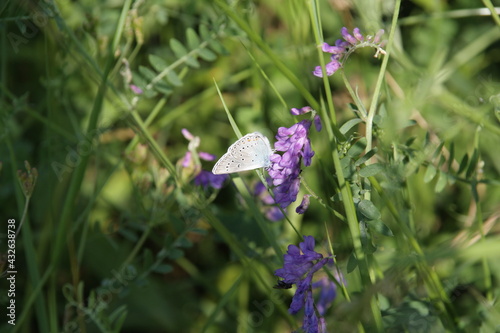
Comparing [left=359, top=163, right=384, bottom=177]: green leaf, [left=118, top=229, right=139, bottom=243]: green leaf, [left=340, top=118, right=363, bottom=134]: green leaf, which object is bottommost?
[left=359, top=163, right=384, bottom=177]: green leaf

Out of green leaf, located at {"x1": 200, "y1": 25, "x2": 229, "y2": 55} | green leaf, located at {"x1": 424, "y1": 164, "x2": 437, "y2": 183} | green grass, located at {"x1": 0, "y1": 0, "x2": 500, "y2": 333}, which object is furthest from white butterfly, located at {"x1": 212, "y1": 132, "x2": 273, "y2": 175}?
green leaf, located at {"x1": 200, "y1": 25, "x2": 229, "y2": 55}

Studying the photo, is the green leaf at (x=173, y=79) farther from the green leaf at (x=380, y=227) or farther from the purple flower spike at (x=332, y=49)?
the green leaf at (x=380, y=227)

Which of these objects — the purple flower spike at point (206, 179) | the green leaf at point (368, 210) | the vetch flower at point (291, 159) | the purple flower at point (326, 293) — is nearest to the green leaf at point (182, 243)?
the purple flower spike at point (206, 179)

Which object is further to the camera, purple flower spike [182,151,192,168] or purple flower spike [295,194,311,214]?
purple flower spike [182,151,192,168]

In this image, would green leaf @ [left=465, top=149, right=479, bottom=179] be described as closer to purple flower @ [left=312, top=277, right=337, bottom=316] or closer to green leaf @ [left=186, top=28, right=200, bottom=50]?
purple flower @ [left=312, top=277, right=337, bottom=316]

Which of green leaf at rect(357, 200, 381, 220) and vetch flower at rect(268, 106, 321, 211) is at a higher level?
vetch flower at rect(268, 106, 321, 211)

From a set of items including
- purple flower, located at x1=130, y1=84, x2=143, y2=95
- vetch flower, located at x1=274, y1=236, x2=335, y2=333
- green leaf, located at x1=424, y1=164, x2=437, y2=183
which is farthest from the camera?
purple flower, located at x1=130, y1=84, x2=143, y2=95

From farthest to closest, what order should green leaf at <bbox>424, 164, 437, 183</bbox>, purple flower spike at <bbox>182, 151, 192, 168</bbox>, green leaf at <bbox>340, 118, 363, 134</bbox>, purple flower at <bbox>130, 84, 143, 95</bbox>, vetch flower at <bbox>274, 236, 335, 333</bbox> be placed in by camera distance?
purple flower at <bbox>130, 84, 143, 95</bbox> < purple flower spike at <bbox>182, 151, 192, 168</bbox> < green leaf at <bbox>424, 164, 437, 183</bbox> < green leaf at <bbox>340, 118, 363, 134</bbox> < vetch flower at <bbox>274, 236, 335, 333</bbox>
